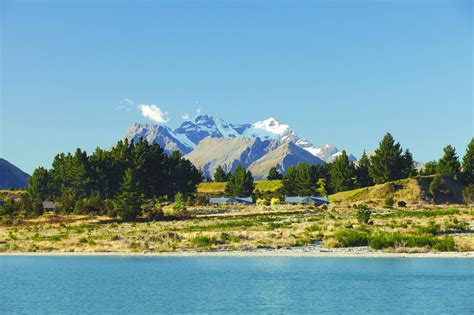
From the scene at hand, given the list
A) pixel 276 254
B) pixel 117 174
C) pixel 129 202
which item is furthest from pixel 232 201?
pixel 276 254

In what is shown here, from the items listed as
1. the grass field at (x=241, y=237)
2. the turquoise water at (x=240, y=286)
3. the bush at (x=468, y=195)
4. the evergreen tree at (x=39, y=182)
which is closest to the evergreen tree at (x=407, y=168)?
the bush at (x=468, y=195)

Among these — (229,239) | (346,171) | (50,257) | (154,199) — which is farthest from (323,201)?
(50,257)

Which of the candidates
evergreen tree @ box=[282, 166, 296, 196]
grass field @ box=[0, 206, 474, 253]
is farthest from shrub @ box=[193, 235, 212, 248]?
evergreen tree @ box=[282, 166, 296, 196]

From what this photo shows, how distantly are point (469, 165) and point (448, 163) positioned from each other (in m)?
6.36

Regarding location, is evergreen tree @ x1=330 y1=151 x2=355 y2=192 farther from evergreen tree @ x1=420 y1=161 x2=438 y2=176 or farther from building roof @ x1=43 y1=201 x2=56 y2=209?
building roof @ x1=43 y1=201 x2=56 y2=209

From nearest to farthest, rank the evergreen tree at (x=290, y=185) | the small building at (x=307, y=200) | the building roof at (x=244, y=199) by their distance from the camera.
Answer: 1. the small building at (x=307, y=200)
2. the building roof at (x=244, y=199)
3. the evergreen tree at (x=290, y=185)

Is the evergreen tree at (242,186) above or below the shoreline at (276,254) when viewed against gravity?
above

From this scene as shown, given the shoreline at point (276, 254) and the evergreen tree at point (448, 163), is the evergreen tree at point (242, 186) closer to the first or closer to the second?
the evergreen tree at point (448, 163)

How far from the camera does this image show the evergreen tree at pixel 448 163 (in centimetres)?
15400

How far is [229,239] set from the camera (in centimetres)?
6662

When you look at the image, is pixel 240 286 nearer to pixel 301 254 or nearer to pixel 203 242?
pixel 301 254

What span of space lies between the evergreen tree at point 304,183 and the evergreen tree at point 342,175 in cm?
610

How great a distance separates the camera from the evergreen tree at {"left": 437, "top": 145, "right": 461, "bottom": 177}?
6063 inches

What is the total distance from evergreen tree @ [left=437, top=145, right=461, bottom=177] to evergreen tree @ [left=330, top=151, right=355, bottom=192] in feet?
72.2
